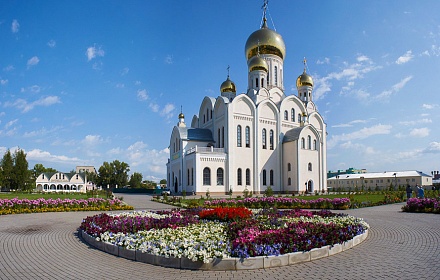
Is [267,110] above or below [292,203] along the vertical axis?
above

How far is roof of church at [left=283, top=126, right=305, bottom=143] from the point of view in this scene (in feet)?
132

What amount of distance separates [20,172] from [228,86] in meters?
37.5

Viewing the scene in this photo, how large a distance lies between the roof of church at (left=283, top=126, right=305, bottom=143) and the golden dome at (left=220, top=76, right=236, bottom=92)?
9.14 metres

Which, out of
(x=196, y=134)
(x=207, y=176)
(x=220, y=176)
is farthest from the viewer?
(x=196, y=134)

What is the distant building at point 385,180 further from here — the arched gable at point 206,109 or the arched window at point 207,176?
the arched window at point 207,176

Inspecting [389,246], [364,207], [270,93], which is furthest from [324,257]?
[270,93]

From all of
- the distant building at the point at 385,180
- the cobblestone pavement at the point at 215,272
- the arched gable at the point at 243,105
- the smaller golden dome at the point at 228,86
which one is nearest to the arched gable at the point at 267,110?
the arched gable at the point at 243,105

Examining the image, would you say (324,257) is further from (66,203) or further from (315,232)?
(66,203)

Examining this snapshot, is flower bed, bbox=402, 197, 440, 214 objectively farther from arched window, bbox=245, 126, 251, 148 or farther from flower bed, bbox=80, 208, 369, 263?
arched window, bbox=245, 126, 251, 148

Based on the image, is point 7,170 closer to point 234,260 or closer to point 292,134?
point 292,134

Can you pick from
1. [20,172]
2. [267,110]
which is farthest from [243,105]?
[20,172]

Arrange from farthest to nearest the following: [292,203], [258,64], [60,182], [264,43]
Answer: [60,182] → [264,43] → [258,64] → [292,203]

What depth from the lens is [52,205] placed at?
727 inches

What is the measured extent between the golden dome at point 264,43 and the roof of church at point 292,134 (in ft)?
38.4
